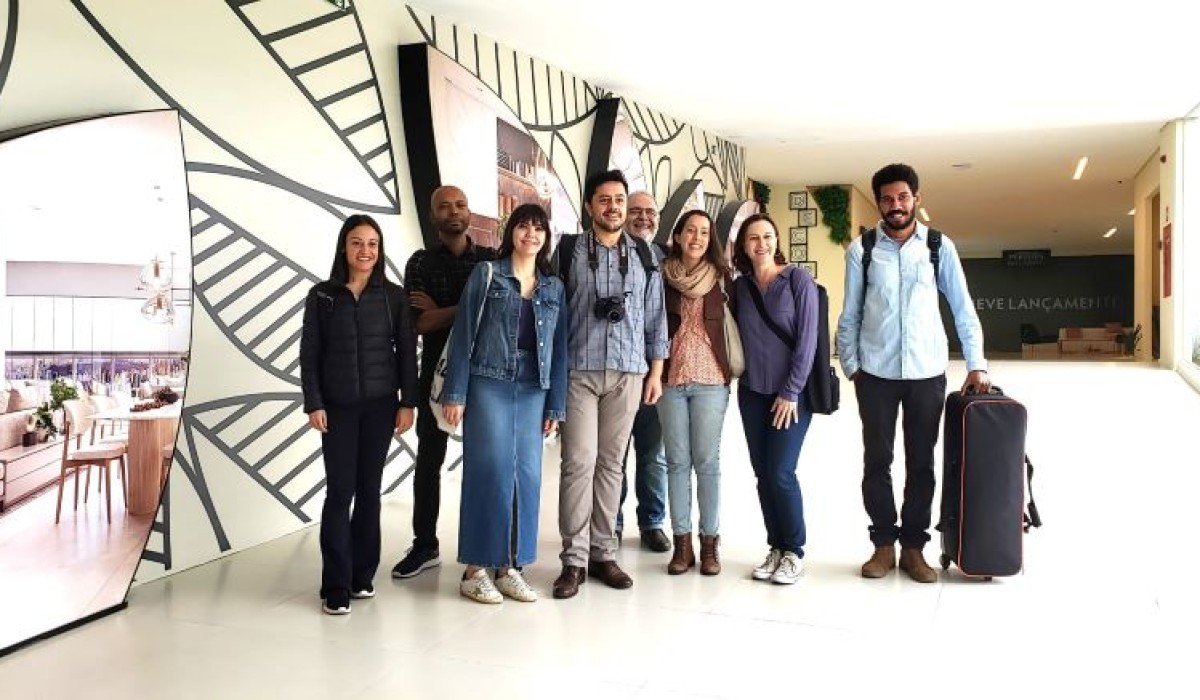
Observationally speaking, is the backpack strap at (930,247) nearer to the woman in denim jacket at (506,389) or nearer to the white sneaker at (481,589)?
the woman in denim jacket at (506,389)

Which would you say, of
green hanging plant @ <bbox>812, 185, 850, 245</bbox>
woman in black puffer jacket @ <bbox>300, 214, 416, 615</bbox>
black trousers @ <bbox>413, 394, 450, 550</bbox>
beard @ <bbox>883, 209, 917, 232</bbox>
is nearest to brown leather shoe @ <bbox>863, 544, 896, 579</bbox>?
beard @ <bbox>883, 209, 917, 232</bbox>

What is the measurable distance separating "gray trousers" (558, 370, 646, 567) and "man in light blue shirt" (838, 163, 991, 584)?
2.73 ft

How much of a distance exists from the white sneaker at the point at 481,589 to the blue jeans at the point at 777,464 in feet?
3.35

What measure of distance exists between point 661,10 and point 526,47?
1.12m

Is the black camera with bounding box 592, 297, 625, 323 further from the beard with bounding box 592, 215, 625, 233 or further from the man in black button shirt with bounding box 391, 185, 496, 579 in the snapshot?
the man in black button shirt with bounding box 391, 185, 496, 579

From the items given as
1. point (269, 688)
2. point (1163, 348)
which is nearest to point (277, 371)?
point (269, 688)

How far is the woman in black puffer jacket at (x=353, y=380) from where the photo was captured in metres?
2.99

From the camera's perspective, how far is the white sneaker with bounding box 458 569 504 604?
3.12 metres

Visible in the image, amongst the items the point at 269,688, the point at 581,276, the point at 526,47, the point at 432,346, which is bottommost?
the point at 269,688

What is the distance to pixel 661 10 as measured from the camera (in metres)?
5.79

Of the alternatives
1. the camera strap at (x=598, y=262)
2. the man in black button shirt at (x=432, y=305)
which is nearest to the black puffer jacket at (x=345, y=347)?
the man in black button shirt at (x=432, y=305)

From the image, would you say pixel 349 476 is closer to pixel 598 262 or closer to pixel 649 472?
pixel 598 262

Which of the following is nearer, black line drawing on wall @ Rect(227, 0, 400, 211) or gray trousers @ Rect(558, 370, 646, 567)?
gray trousers @ Rect(558, 370, 646, 567)

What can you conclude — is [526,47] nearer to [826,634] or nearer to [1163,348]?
[826,634]
